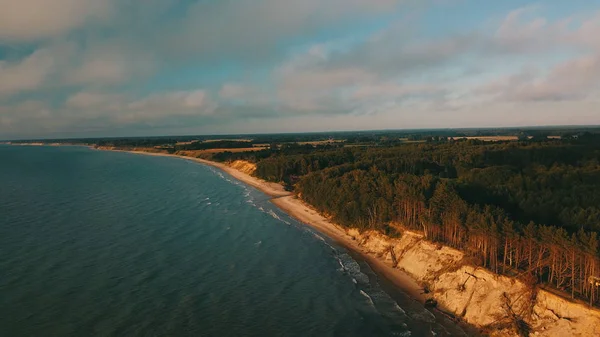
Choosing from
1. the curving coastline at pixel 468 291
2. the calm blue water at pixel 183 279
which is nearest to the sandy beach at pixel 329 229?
the curving coastline at pixel 468 291

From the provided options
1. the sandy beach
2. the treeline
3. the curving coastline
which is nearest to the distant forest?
the treeline

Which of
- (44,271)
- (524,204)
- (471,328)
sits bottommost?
(471,328)

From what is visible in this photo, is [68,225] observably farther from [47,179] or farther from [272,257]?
[47,179]

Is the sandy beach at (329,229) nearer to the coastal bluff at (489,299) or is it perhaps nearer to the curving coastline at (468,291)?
the curving coastline at (468,291)

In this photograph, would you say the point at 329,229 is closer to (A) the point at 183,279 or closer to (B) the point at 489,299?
(A) the point at 183,279

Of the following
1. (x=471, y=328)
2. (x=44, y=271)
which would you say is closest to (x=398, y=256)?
(x=471, y=328)

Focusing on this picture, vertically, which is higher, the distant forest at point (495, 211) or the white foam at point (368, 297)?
the distant forest at point (495, 211)
